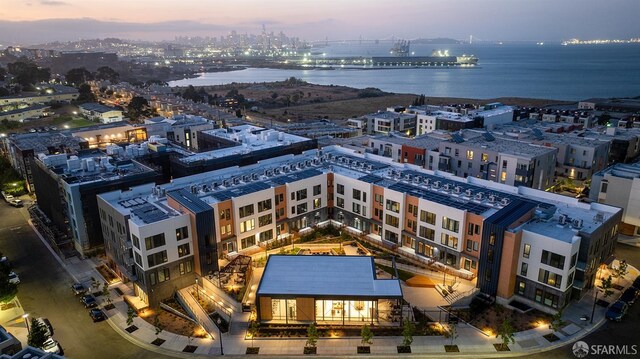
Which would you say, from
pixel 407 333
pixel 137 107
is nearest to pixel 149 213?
pixel 407 333

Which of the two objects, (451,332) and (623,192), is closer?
(451,332)

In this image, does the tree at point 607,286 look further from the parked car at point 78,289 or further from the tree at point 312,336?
the parked car at point 78,289

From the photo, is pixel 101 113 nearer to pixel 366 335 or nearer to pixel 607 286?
pixel 366 335

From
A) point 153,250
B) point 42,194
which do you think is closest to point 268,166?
point 153,250

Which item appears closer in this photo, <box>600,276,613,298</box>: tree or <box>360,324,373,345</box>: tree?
<box>360,324,373,345</box>: tree

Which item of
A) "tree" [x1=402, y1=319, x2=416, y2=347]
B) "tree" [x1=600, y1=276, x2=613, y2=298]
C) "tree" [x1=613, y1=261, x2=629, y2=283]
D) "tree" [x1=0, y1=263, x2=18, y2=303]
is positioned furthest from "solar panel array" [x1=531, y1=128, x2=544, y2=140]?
"tree" [x1=0, y1=263, x2=18, y2=303]

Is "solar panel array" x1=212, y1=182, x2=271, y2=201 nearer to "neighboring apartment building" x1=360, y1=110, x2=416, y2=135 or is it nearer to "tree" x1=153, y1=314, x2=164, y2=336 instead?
"tree" x1=153, y1=314, x2=164, y2=336
